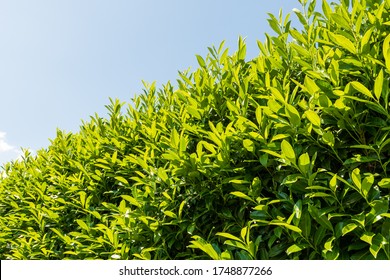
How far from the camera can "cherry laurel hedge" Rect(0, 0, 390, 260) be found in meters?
2.56

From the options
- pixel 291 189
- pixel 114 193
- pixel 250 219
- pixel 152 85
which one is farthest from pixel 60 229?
pixel 291 189

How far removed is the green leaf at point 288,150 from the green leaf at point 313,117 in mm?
237

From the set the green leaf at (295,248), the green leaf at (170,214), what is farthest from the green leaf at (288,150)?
the green leaf at (170,214)

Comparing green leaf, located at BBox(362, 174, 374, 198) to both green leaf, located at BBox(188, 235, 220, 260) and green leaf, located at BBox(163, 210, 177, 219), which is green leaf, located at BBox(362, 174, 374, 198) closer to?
green leaf, located at BBox(188, 235, 220, 260)

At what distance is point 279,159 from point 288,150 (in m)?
0.13

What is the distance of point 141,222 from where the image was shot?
138 inches

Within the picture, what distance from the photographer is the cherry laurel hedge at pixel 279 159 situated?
2561 mm

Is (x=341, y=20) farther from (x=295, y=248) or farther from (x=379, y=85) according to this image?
(x=295, y=248)

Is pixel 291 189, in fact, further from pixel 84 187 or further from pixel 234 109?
pixel 84 187

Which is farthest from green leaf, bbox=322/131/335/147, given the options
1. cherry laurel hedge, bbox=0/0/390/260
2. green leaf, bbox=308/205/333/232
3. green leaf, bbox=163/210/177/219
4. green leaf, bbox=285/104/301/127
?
green leaf, bbox=163/210/177/219

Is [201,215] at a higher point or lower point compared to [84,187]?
lower

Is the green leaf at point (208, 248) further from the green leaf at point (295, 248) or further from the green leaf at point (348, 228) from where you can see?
the green leaf at point (348, 228)

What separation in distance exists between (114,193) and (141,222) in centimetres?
101

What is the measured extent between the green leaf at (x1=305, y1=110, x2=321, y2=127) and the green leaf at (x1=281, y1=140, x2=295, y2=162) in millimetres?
237
